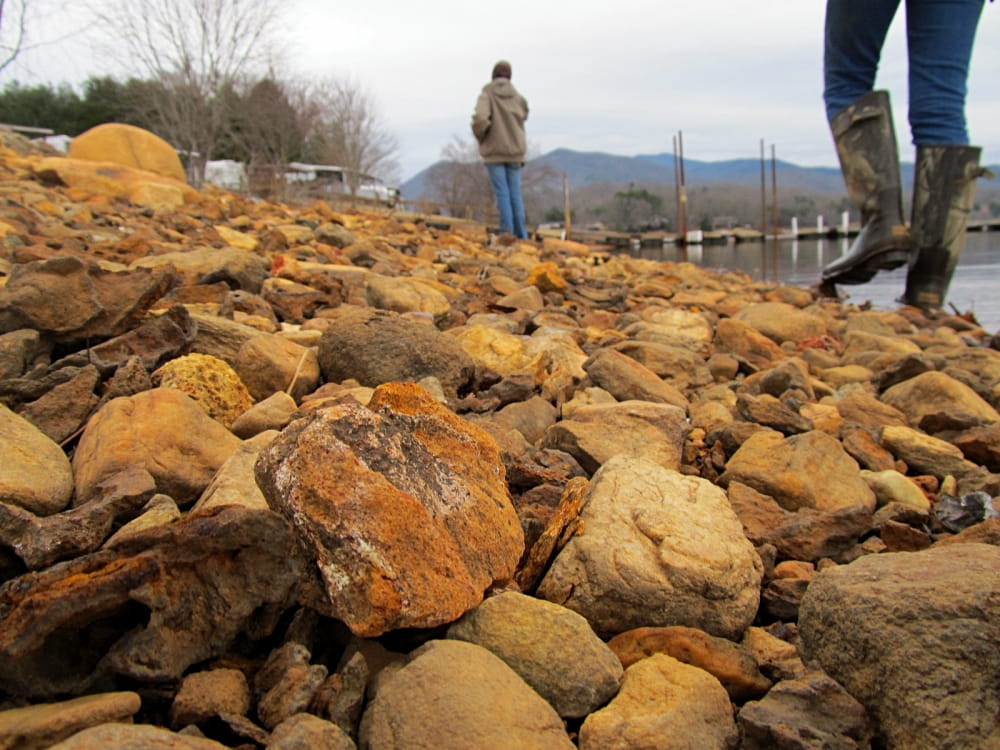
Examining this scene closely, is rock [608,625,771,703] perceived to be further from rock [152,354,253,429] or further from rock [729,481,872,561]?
rock [152,354,253,429]

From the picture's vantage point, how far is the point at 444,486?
1251 mm

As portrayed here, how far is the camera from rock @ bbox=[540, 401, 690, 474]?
6.03 ft

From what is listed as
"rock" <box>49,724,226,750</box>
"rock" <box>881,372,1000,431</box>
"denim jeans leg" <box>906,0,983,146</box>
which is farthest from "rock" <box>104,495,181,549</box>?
"denim jeans leg" <box>906,0,983,146</box>

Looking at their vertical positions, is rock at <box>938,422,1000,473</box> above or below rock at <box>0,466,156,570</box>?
below

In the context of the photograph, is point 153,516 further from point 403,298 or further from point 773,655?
point 403,298

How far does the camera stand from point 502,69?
29.0 feet

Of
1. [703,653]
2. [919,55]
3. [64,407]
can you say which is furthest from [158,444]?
[919,55]

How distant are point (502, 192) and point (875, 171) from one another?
15.7 ft

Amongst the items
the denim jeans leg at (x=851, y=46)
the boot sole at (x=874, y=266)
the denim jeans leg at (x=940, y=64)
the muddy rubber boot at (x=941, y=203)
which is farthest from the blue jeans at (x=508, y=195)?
the denim jeans leg at (x=940, y=64)

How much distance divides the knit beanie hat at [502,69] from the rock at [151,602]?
8.58 m

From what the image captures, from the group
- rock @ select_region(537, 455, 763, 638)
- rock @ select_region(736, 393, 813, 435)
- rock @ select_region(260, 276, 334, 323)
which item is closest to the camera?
rock @ select_region(537, 455, 763, 638)

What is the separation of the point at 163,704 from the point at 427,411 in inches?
23.3

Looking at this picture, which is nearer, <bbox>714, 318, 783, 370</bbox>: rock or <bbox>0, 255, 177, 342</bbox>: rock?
<bbox>0, 255, 177, 342</bbox>: rock

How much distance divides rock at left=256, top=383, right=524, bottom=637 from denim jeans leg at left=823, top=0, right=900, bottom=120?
14.1 ft
